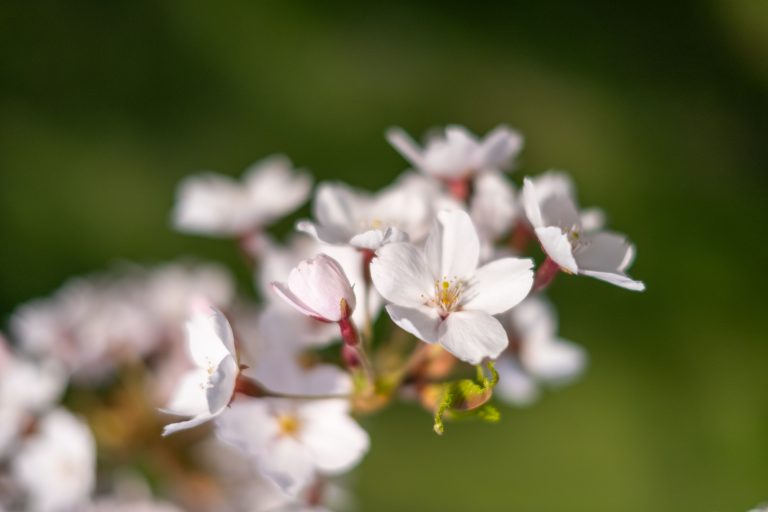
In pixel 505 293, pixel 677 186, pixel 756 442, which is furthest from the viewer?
pixel 677 186

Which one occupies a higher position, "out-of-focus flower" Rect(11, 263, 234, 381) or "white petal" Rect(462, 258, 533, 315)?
"white petal" Rect(462, 258, 533, 315)

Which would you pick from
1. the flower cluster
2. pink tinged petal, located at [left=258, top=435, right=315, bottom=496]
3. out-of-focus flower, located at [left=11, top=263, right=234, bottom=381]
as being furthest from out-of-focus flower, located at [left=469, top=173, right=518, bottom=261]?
out-of-focus flower, located at [left=11, top=263, right=234, bottom=381]

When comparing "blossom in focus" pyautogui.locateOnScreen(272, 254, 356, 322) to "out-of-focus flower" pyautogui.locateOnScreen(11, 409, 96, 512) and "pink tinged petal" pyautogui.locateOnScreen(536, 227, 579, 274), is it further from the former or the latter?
"out-of-focus flower" pyautogui.locateOnScreen(11, 409, 96, 512)

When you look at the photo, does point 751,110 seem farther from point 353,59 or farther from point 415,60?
point 353,59

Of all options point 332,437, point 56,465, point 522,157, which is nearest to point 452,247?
point 332,437

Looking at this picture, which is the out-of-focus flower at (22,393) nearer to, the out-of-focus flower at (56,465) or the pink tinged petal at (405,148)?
the out-of-focus flower at (56,465)

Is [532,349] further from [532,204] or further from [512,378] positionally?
[532,204]

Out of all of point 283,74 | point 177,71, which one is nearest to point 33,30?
point 177,71
